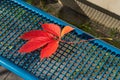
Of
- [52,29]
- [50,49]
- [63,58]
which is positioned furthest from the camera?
[63,58]

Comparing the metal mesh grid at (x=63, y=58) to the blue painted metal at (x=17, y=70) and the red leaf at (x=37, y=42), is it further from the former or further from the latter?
the red leaf at (x=37, y=42)

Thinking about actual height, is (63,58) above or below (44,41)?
below

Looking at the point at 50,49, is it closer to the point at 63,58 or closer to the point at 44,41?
the point at 44,41

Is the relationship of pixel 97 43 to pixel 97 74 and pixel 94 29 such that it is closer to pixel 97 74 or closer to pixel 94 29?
pixel 97 74

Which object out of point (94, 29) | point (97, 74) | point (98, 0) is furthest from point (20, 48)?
point (94, 29)

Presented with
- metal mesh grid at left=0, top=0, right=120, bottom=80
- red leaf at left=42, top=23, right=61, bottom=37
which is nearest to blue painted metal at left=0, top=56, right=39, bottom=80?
metal mesh grid at left=0, top=0, right=120, bottom=80

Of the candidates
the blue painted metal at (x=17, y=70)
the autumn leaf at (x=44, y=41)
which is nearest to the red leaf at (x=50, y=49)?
the autumn leaf at (x=44, y=41)

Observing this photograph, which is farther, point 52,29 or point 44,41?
point 52,29

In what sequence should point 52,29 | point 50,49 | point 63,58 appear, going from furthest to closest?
point 63,58 → point 52,29 → point 50,49

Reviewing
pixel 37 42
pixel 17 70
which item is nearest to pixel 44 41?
pixel 37 42
